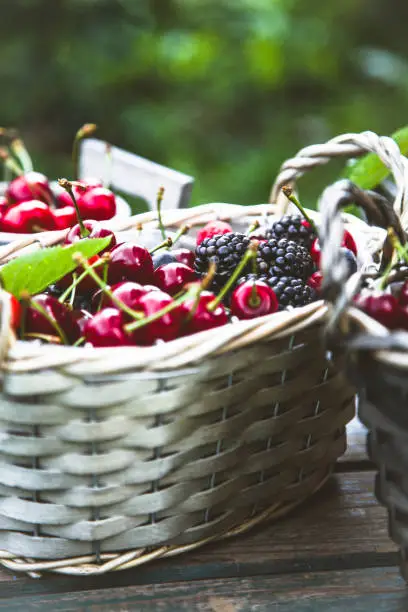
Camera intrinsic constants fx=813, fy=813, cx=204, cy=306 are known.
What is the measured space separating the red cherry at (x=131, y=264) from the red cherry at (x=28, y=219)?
287 mm

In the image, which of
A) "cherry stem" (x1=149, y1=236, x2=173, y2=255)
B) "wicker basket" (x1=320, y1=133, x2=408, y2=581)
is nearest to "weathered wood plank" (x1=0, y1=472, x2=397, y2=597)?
"wicker basket" (x1=320, y1=133, x2=408, y2=581)

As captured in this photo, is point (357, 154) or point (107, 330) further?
point (357, 154)

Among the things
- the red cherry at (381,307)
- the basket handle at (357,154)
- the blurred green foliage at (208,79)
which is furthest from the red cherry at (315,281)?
the blurred green foliage at (208,79)

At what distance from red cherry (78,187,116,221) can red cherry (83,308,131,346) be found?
46 centimetres

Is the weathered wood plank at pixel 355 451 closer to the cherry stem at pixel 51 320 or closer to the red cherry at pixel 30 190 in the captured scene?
the cherry stem at pixel 51 320

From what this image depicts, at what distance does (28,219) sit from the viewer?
3.69 ft

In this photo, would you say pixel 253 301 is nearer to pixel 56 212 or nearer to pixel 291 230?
pixel 291 230

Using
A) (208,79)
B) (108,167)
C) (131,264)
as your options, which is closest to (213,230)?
(131,264)

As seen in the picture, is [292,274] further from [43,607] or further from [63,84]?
[63,84]

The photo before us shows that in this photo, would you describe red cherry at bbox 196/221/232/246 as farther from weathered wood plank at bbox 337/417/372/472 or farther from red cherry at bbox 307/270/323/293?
weathered wood plank at bbox 337/417/372/472

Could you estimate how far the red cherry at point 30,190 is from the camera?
4.18ft

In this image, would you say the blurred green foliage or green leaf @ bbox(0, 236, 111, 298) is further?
the blurred green foliage

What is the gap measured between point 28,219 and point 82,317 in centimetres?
39

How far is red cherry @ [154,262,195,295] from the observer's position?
0.86 m
